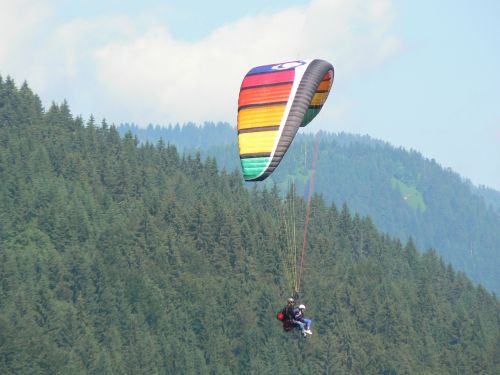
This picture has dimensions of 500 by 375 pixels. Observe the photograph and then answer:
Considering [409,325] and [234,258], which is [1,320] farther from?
[409,325]

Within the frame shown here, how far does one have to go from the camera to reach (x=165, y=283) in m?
140

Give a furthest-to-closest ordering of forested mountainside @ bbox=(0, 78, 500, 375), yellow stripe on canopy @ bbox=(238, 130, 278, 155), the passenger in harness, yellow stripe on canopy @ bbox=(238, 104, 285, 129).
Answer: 1. forested mountainside @ bbox=(0, 78, 500, 375)
2. yellow stripe on canopy @ bbox=(238, 104, 285, 129)
3. yellow stripe on canopy @ bbox=(238, 130, 278, 155)
4. the passenger in harness

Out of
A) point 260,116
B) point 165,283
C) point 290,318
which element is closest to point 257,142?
point 260,116

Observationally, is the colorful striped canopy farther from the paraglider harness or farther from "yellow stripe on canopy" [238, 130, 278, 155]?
the paraglider harness

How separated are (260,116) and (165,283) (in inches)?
3931

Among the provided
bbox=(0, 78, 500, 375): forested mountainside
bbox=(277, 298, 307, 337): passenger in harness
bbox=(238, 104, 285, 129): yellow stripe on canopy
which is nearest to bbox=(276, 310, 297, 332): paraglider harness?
bbox=(277, 298, 307, 337): passenger in harness

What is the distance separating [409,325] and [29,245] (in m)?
49.2

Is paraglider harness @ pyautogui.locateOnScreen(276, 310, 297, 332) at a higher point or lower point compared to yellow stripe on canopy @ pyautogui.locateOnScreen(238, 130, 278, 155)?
lower

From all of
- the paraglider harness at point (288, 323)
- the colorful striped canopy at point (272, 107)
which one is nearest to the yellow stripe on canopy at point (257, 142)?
the colorful striped canopy at point (272, 107)

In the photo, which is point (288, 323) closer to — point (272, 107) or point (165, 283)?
point (272, 107)

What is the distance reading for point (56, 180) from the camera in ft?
527

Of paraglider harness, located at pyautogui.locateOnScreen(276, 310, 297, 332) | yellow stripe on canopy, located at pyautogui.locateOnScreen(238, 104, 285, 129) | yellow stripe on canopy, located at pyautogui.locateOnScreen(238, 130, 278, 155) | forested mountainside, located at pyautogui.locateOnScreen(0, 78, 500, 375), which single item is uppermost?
yellow stripe on canopy, located at pyautogui.locateOnScreen(238, 104, 285, 129)

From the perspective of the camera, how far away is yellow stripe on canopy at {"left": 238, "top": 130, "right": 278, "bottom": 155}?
40531mm

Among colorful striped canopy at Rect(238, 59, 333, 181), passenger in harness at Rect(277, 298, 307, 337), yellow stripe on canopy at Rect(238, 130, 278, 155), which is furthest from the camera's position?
yellow stripe on canopy at Rect(238, 130, 278, 155)
